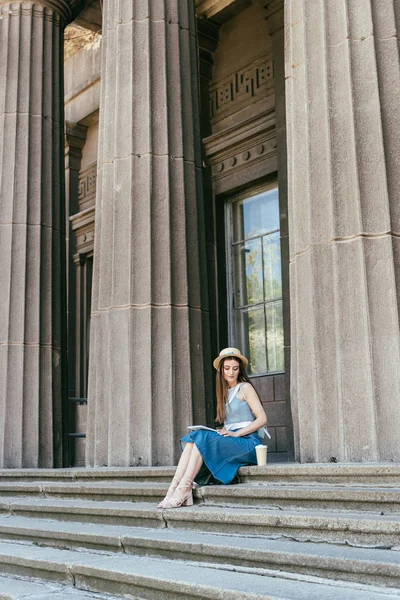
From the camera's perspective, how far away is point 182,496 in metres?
6.45

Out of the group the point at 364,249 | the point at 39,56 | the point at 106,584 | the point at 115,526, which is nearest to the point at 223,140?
the point at 39,56

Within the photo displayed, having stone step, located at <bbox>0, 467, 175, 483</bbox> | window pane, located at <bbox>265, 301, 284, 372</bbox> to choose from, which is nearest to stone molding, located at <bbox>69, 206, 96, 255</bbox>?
window pane, located at <bbox>265, 301, 284, 372</bbox>

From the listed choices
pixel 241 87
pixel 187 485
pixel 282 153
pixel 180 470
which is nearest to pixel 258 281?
pixel 282 153

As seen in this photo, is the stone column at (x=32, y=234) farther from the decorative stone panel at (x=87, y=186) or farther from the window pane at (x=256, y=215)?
the decorative stone panel at (x=87, y=186)

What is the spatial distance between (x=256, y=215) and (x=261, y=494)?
9.62 meters

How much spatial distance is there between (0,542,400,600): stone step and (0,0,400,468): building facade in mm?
2077

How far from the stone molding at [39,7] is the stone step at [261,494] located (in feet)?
29.1

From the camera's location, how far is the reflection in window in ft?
47.4

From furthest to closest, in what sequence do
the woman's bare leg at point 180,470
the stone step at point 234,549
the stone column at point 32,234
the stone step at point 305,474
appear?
the stone column at point 32,234, the woman's bare leg at point 180,470, the stone step at point 305,474, the stone step at point 234,549

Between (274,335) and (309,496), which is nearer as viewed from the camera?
(309,496)

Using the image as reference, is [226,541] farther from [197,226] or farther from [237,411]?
[197,226]

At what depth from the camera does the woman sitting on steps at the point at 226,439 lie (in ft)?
21.5

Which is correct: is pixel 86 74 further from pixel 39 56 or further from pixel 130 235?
pixel 130 235

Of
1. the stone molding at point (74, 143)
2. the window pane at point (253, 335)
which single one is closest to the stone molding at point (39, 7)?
the stone molding at point (74, 143)
